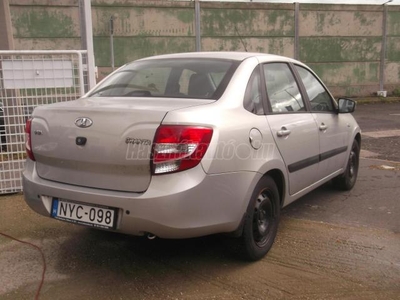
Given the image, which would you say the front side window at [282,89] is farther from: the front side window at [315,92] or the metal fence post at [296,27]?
the metal fence post at [296,27]

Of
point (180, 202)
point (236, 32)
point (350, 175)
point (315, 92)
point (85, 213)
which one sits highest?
point (236, 32)

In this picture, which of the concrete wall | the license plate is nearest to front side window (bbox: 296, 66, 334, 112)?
the license plate

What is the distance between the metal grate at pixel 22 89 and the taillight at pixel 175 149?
9.22 feet

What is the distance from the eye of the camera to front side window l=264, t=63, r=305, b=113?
3.61 meters

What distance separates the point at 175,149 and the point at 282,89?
1594 millimetres

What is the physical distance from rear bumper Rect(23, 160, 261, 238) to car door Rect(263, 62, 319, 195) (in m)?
0.65

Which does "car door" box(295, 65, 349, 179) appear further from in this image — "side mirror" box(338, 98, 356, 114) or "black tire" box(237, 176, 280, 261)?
"black tire" box(237, 176, 280, 261)

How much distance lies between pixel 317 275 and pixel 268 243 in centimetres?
46

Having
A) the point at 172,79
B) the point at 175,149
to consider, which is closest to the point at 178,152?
the point at 175,149

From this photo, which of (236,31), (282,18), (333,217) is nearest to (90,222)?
(333,217)

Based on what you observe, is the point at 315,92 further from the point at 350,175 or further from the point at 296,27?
the point at 296,27

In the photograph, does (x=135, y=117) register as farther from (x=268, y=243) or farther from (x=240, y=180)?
(x=268, y=243)

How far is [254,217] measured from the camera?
10.5ft

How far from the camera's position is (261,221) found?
131 inches
